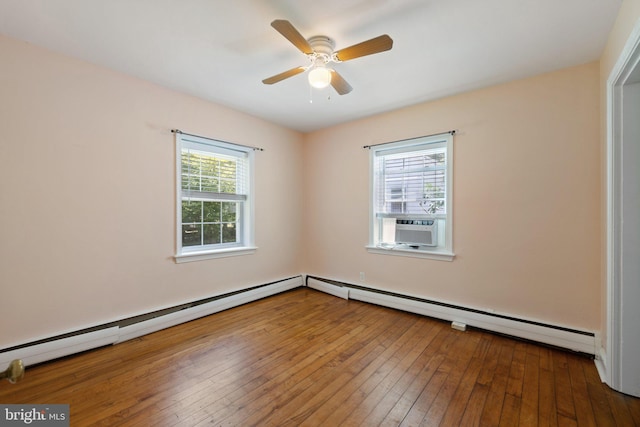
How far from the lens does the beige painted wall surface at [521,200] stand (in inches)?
95.2

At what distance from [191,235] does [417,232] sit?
108 inches

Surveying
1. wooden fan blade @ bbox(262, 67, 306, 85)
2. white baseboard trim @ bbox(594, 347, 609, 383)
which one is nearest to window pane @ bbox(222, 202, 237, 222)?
wooden fan blade @ bbox(262, 67, 306, 85)

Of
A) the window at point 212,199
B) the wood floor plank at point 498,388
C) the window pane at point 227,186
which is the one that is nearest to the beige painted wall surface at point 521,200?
the wood floor plank at point 498,388

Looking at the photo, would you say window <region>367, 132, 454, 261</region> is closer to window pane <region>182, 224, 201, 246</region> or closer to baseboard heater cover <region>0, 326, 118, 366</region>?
window pane <region>182, 224, 201, 246</region>

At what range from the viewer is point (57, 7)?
1.79 metres

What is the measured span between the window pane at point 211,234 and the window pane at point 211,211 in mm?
78

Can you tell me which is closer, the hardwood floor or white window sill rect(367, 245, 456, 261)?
the hardwood floor

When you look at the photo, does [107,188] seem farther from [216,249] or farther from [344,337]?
[344,337]

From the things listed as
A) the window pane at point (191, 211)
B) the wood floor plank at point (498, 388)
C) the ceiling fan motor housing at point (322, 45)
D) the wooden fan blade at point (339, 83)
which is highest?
the ceiling fan motor housing at point (322, 45)

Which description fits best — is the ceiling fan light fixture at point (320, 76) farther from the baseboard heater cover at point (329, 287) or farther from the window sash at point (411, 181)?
the baseboard heater cover at point (329, 287)

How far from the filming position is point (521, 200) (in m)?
2.68

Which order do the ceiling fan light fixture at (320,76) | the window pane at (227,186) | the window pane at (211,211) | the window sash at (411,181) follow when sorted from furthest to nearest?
the window pane at (227,186), the window pane at (211,211), the window sash at (411,181), the ceiling fan light fixture at (320,76)

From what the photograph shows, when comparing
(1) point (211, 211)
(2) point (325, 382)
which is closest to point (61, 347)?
(1) point (211, 211)

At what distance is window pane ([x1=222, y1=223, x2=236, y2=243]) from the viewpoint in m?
3.66
